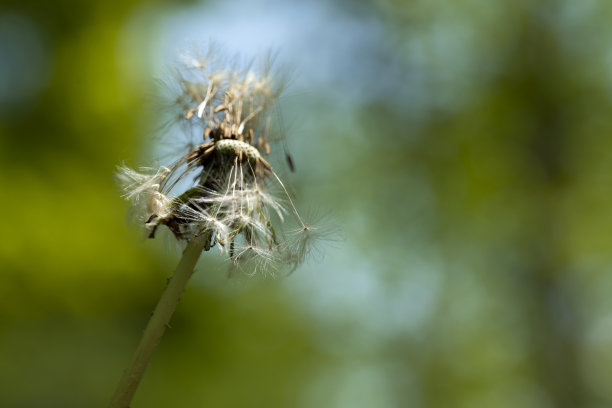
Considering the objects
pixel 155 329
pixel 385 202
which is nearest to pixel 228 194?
pixel 155 329

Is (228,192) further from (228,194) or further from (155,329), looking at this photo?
(155,329)

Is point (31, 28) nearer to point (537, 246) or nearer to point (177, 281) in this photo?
point (537, 246)

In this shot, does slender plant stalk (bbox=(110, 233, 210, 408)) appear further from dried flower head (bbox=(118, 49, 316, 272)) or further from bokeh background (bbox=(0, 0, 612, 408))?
bokeh background (bbox=(0, 0, 612, 408))

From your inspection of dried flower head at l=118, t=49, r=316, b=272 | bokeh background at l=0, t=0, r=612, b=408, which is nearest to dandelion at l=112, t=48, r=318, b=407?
dried flower head at l=118, t=49, r=316, b=272

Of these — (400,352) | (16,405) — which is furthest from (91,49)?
(400,352)

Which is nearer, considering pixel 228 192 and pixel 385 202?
pixel 228 192

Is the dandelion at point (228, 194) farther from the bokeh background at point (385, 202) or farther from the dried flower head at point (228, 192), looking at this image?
the bokeh background at point (385, 202)
